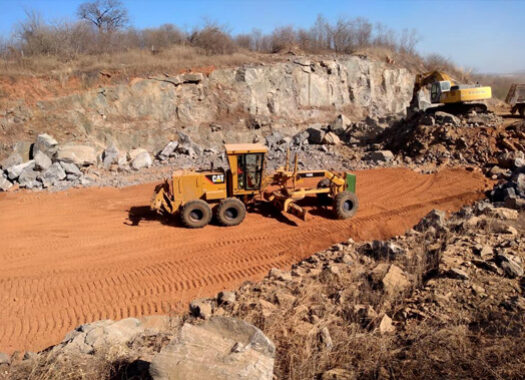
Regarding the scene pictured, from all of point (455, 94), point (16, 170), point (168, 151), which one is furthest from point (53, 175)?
point (455, 94)

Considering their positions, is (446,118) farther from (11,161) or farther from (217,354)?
(11,161)

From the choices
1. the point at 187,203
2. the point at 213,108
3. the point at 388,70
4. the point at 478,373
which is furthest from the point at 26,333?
the point at 388,70

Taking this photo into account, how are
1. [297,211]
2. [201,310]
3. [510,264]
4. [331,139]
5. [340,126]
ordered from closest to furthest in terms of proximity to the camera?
[510,264], [201,310], [297,211], [331,139], [340,126]

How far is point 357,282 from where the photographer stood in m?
5.52

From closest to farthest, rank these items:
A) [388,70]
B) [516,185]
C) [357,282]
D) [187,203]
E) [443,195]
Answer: [357,282], [187,203], [516,185], [443,195], [388,70]

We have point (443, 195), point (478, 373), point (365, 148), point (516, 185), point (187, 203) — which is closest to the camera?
point (478, 373)

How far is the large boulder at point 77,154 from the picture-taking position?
15.4 meters

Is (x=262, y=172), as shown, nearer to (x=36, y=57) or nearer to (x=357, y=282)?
(x=357, y=282)

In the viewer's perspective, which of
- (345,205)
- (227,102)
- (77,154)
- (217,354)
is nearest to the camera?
(217,354)

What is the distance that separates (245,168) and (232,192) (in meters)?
0.73

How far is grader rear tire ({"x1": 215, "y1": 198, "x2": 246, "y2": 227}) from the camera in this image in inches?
381

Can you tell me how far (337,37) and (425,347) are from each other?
94.5 feet

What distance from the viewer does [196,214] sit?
31.8 feet

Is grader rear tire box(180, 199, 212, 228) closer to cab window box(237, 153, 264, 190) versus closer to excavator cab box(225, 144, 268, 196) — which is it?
excavator cab box(225, 144, 268, 196)
